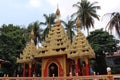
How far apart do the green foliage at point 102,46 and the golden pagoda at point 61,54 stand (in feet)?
34.8

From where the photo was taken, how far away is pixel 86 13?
35.0 meters

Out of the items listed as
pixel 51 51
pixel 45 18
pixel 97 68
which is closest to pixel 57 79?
pixel 51 51

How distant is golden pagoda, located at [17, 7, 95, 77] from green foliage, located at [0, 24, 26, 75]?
31.5 feet

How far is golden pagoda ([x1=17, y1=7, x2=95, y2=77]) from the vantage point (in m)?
18.3

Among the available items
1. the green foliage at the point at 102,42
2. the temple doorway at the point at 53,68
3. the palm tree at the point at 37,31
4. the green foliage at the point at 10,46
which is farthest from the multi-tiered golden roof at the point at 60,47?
the palm tree at the point at 37,31

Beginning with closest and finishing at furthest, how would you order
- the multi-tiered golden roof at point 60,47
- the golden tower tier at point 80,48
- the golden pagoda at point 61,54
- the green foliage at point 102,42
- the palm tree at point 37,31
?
the golden tower tier at point 80,48, the multi-tiered golden roof at point 60,47, the golden pagoda at point 61,54, the green foliage at point 102,42, the palm tree at point 37,31

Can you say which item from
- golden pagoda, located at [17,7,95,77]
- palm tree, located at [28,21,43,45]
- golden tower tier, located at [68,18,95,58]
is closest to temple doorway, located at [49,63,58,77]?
golden pagoda, located at [17,7,95,77]

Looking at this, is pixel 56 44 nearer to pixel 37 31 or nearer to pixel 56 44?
pixel 56 44

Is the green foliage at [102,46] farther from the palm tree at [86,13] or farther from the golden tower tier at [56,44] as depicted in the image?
the golden tower tier at [56,44]

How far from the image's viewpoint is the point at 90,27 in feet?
116

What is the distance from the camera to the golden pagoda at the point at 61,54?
1831cm

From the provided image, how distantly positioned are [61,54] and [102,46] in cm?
1291

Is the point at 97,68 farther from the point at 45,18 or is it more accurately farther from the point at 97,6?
the point at 45,18

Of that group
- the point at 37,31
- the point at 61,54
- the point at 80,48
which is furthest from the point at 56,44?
the point at 37,31
